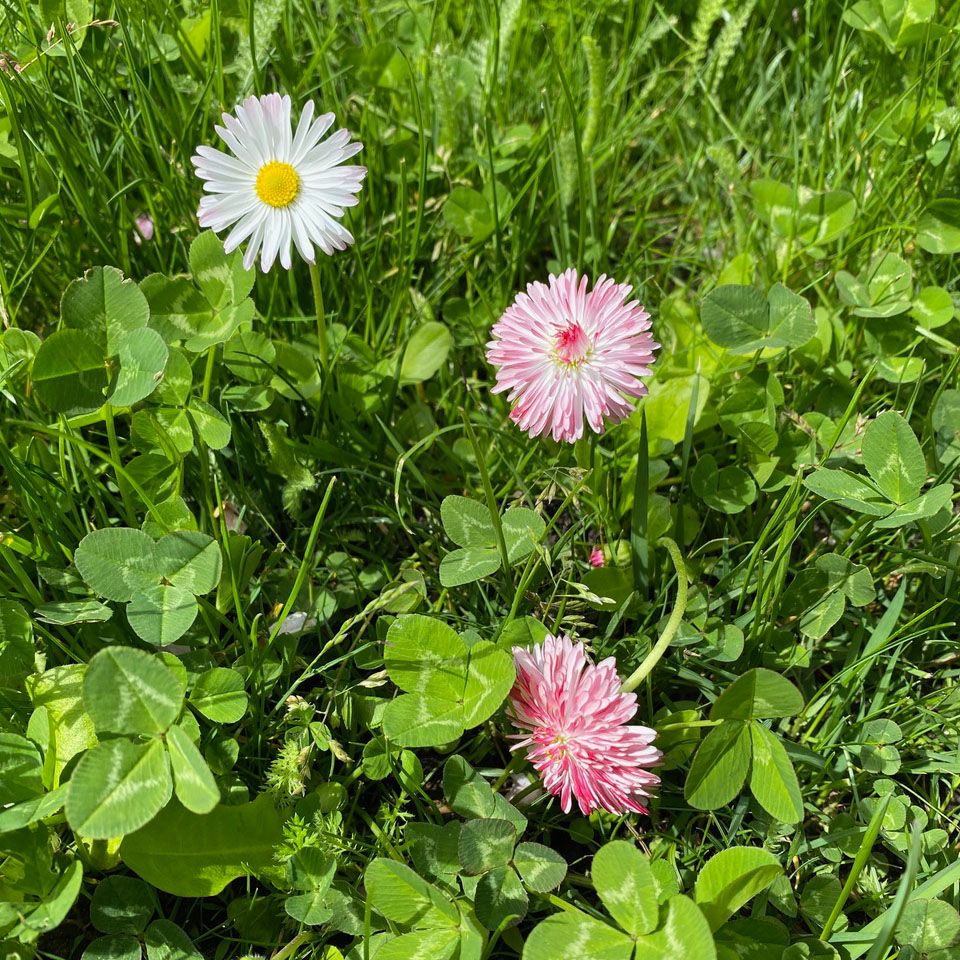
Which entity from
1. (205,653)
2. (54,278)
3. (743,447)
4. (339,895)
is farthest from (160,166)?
(339,895)

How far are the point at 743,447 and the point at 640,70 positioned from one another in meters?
1.43

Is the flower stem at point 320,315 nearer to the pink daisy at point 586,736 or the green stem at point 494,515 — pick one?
the green stem at point 494,515

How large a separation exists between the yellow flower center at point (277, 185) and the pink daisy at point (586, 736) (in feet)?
3.01

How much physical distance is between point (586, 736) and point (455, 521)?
0.43m

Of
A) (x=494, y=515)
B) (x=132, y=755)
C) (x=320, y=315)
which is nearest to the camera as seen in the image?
(x=132, y=755)

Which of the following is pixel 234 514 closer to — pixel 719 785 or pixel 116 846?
pixel 116 846

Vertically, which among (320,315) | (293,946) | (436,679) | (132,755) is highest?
(320,315)

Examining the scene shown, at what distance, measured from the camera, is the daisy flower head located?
170 cm

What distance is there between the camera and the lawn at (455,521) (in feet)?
4.70

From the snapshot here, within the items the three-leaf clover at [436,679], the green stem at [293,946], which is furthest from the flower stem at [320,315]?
the green stem at [293,946]

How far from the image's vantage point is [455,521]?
167 centimetres

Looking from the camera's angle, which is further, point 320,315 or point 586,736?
point 320,315

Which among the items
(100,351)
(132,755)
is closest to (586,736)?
(132,755)

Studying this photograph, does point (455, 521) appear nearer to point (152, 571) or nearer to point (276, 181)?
point (152, 571)
